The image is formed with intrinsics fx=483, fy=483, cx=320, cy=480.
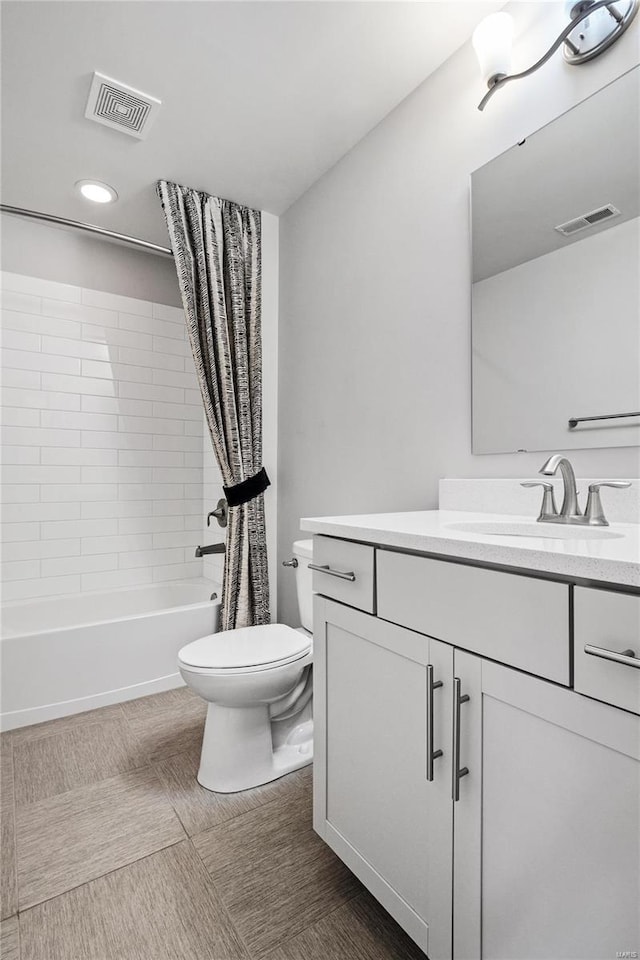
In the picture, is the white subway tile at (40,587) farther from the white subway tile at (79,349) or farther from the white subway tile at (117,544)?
the white subway tile at (79,349)

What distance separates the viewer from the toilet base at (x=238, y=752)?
1.58 metres

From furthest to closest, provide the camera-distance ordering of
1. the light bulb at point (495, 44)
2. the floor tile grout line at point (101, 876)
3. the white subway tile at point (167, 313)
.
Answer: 1. the white subway tile at point (167, 313)
2. the light bulb at point (495, 44)
3. the floor tile grout line at point (101, 876)

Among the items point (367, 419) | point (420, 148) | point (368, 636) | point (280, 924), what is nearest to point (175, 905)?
point (280, 924)

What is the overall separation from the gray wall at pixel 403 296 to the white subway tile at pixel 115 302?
1.07 metres

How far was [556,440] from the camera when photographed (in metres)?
1.27

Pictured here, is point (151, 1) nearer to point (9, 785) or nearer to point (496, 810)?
point (496, 810)

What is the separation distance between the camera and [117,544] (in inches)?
113

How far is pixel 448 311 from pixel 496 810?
1.36 m

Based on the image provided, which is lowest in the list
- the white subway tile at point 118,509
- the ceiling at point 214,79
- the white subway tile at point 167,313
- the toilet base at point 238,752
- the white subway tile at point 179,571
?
the toilet base at point 238,752

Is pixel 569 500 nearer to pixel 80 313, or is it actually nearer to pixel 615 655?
pixel 615 655

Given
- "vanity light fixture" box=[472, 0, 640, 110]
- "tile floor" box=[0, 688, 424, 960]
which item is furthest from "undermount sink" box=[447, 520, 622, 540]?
"vanity light fixture" box=[472, 0, 640, 110]

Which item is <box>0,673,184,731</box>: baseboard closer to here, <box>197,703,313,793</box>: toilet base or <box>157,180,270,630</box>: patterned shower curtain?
<box>157,180,270,630</box>: patterned shower curtain

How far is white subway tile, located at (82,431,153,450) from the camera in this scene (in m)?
2.79

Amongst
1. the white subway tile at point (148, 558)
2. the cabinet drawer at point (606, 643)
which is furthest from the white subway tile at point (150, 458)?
the cabinet drawer at point (606, 643)
